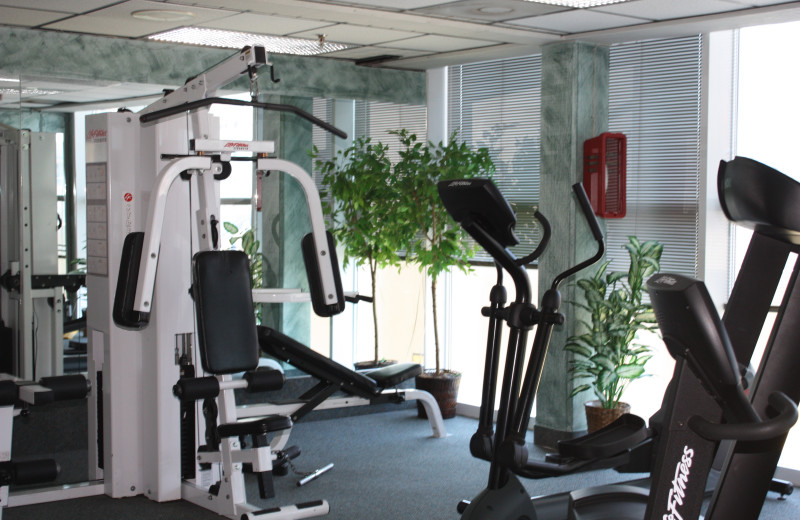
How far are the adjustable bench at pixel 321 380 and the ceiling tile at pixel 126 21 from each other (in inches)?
66.1

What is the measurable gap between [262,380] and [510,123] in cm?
287

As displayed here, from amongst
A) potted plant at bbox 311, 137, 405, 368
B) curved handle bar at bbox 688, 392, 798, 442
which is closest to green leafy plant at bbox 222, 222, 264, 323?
potted plant at bbox 311, 137, 405, 368

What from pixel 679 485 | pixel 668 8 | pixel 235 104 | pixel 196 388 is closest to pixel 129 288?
pixel 196 388

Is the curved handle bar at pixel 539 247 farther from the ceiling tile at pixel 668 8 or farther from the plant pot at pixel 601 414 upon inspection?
the plant pot at pixel 601 414

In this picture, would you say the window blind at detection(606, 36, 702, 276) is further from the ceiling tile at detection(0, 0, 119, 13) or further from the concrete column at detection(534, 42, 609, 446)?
the ceiling tile at detection(0, 0, 119, 13)

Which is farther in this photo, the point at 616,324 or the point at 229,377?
the point at 616,324

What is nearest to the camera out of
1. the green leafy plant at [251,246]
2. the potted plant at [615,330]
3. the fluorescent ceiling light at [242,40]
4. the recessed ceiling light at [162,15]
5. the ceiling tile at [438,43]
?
the recessed ceiling light at [162,15]

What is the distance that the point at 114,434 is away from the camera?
171 inches

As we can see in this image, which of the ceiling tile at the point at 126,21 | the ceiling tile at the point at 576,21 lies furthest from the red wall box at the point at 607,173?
the ceiling tile at the point at 126,21

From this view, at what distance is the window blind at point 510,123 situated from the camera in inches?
231

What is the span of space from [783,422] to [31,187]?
4.39 m

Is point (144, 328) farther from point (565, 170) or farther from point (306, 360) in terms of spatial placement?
point (565, 170)

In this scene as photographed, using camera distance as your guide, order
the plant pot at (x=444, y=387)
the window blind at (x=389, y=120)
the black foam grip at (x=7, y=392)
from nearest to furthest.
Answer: the black foam grip at (x=7, y=392) < the plant pot at (x=444, y=387) < the window blind at (x=389, y=120)

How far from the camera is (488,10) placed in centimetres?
450
